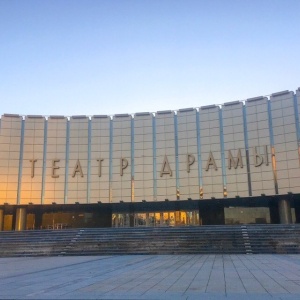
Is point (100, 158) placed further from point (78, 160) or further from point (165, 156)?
point (165, 156)

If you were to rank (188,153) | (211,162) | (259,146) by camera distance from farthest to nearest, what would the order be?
(188,153), (211,162), (259,146)

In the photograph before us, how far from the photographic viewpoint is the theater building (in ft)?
149

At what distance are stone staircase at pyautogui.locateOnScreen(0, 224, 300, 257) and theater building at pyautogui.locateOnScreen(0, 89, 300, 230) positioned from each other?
1068 centimetres

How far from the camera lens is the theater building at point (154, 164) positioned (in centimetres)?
4556

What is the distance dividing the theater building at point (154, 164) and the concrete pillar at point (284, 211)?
0.12 meters

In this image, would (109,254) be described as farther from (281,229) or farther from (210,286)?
(210,286)

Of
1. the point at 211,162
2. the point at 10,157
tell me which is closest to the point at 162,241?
the point at 211,162

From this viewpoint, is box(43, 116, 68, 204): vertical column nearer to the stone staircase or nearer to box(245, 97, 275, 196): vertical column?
the stone staircase

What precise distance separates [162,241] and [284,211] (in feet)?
64.2

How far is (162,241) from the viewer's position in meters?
32.8

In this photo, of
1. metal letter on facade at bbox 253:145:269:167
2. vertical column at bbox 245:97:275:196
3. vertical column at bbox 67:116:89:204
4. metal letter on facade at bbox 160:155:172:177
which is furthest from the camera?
vertical column at bbox 67:116:89:204

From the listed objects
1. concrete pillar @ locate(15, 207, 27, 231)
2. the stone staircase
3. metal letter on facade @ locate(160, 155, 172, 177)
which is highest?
metal letter on facade @ locate(160, 155, 172, 177)

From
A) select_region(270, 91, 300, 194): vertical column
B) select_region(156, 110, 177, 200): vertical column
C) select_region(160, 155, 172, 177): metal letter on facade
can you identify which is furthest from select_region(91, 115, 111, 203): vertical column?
select_region(270, 91, 300, 194): vertical column

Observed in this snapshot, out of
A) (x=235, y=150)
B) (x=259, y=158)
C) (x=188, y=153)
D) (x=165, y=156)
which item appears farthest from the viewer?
(x=165, y=156)
